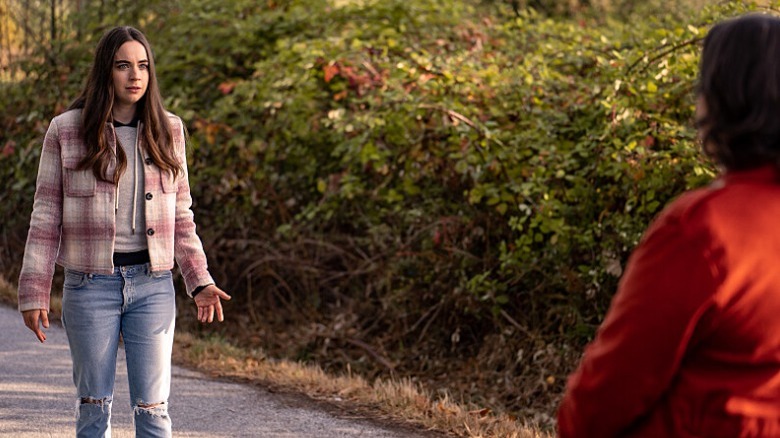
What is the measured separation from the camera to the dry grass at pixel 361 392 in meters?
5.31

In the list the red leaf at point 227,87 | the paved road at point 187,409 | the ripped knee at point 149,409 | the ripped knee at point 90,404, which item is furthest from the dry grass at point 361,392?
the red leaf at point 227,87

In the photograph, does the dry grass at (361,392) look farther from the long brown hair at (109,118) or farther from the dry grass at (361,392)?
the long brown hair at (109,118)

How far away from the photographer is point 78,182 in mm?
3607

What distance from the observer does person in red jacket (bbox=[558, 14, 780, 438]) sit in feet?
5.41

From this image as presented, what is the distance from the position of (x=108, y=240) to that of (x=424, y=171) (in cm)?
521

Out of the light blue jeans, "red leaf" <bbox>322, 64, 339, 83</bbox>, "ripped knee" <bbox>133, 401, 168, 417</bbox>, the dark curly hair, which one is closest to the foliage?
"red leaf" <bbox>322, 64, 339, 83</bbox>

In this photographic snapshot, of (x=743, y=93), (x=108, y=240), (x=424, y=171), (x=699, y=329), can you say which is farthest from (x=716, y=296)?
(x=424, y=171)

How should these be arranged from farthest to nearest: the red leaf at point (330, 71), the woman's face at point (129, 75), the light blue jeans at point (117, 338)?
1. the red leaf at point (330, 71)
2. the woman's face at point (129, 75)
3. the light blue jeans at point (117, 338)

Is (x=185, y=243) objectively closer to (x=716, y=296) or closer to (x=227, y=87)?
(x=716, y=296)

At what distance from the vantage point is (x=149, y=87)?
3766 millimetres

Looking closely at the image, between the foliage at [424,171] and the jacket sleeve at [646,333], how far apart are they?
4.96 m

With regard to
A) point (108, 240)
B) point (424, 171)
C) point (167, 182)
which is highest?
point (167, 182)

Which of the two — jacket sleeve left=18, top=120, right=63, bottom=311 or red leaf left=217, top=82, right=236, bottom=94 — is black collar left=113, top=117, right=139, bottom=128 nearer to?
jacket sleeve left=18, top=120, right=63, bottom=311

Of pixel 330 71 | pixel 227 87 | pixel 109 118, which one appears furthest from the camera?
pixel 227 87
